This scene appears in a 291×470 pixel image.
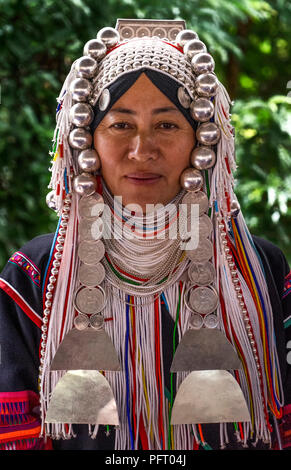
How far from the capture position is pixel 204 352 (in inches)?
65.6

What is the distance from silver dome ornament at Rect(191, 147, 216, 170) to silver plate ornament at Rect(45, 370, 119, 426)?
63 cm

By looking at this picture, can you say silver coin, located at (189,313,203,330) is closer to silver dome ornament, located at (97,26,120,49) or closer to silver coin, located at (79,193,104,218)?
silver coin, located at (79,193,104,218)

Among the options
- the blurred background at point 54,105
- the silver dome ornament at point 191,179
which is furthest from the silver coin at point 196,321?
the blurred background at point 54,105

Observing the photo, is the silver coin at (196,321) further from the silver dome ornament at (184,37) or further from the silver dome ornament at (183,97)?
the silver dome ornament at (184,37)

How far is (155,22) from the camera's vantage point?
5.80 ft

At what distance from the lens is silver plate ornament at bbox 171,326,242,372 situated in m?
1.65

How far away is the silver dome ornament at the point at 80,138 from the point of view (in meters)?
1.65

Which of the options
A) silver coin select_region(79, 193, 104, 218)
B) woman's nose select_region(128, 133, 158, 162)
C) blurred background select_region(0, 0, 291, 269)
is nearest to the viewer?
woman's nose select_region(128, 133, 158, 162)

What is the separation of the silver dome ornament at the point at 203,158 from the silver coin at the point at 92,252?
0.34 m

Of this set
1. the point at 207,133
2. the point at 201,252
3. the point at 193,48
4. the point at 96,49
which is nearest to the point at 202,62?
the point at 193,48

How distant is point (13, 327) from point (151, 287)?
1.29 feet

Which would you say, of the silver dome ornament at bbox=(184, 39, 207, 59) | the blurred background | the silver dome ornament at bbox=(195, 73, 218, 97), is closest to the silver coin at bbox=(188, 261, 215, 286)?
the silver dome ornament at bbox=(195, 73, 218, 97)

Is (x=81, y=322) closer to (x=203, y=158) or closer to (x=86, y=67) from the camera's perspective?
(x=203, y=158)

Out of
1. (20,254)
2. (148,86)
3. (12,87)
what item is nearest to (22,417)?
(20,254)
